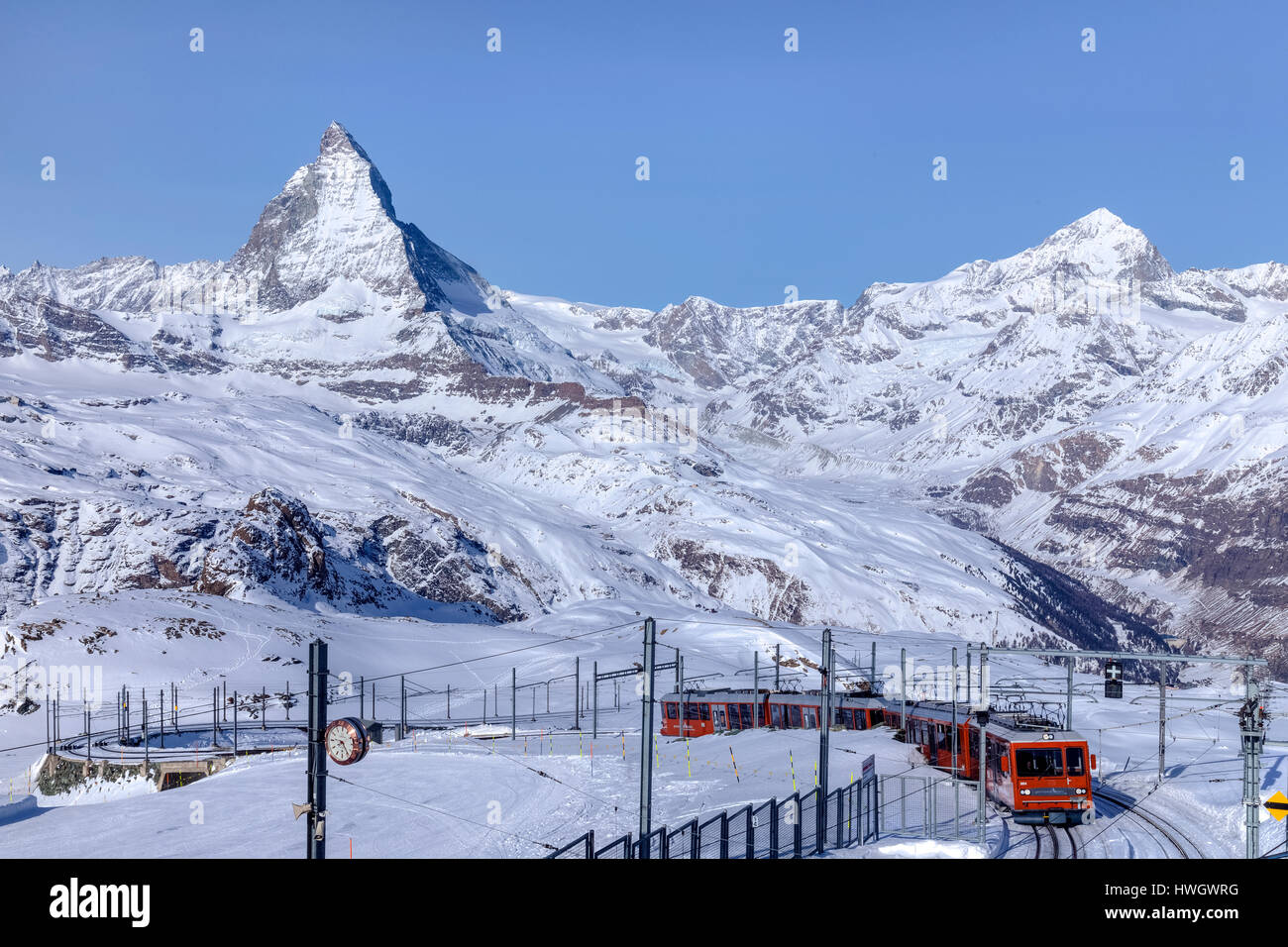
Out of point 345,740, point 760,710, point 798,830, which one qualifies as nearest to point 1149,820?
point 798,830

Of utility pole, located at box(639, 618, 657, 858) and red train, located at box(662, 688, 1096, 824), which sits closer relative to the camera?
utility pole, located at box(639, 618, 657, 858)

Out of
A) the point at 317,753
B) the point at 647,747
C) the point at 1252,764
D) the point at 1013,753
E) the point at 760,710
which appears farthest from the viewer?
the point at 760,710

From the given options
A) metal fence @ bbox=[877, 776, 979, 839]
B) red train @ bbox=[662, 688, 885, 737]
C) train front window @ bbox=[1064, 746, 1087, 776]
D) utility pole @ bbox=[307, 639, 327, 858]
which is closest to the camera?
utility pole @ bbox=[307, 639, 327, 858]

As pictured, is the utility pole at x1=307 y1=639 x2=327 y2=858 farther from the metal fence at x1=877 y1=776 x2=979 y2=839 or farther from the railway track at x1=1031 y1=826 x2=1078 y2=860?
the railway track at x1=1031 y1=826 x2=1078 y2=860

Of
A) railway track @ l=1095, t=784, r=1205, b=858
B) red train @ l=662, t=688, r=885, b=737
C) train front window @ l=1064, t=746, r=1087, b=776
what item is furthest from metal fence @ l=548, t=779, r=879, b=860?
red train @ l=662, t=688, r=885, b=737

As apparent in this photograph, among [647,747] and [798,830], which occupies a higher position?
[647,747]

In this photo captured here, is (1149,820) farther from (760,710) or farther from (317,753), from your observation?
(760,710)

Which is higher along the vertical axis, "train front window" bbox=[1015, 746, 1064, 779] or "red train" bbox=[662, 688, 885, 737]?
"train front window" bbox=[1015, 746, 1064, 779]

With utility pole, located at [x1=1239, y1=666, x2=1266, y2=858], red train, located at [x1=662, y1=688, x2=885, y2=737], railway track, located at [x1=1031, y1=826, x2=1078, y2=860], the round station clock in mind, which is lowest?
red train, located at [x1=662, y1=688, x2=885, y2=737]
